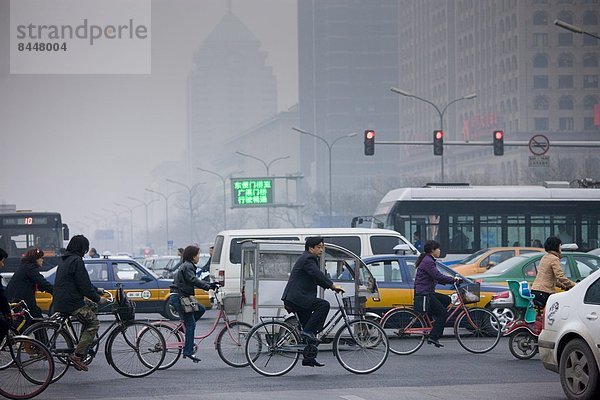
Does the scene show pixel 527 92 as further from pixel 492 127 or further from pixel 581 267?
pixel 581 267

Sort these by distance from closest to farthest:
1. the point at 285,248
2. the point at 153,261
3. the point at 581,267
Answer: the point at 285,248, the point at 581,267, the point at 153,261

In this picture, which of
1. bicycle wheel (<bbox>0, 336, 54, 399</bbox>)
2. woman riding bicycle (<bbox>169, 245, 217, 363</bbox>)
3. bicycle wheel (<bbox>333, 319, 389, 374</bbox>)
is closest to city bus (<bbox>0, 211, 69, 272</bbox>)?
woman riding bicycle (<bbox>169, 245, 217, 363</bbox>)

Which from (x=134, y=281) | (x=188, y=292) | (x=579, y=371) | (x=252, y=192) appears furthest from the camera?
(x=252, y=192)

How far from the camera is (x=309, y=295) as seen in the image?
1606cm

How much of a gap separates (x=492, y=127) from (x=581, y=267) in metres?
108

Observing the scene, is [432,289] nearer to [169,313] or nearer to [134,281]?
[169,313]

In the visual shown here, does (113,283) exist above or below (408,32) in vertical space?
below

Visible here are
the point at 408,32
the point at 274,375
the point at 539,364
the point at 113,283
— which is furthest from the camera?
the point at 408,32

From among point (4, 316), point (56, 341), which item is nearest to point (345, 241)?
point (56, 341)

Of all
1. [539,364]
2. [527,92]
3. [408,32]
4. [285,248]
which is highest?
[408,32]

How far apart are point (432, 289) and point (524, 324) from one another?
1.67 metres

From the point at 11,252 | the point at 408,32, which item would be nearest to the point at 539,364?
the point at 11,252

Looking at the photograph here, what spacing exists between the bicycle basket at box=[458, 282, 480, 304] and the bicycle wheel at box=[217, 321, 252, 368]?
365 centimetres

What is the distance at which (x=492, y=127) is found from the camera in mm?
130000
